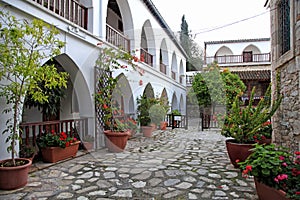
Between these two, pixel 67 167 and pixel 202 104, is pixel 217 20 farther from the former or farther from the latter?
pixel 202 104

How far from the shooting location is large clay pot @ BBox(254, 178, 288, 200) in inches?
93.0

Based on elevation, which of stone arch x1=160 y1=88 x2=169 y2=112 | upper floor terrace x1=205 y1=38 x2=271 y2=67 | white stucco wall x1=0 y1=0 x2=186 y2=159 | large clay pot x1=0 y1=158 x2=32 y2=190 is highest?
upper floor terrace x1=205 y1=38 x2=271 y2=67

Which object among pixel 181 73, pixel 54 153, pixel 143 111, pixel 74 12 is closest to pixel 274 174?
pixel 54 153

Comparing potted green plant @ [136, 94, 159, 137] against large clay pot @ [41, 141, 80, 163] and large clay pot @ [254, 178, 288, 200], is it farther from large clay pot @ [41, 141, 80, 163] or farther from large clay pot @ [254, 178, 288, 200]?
large clay pot @ [254, 178, 288, 200]

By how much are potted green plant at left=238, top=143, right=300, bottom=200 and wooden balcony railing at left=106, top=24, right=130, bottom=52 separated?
505 cm

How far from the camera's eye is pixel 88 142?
5641 millimetres

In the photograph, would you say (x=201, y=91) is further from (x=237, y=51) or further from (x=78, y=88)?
(x=237, y=51)

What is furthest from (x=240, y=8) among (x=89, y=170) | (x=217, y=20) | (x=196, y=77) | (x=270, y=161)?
(x=196, y=77)

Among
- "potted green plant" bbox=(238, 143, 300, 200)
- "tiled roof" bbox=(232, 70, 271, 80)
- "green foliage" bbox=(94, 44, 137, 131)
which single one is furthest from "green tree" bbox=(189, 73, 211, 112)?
"potted green plant" bbox=(238, 143, 300, 200)

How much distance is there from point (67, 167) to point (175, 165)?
2.00 m

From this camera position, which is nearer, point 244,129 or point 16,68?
point 16,68

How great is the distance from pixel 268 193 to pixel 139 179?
1839 millimetres

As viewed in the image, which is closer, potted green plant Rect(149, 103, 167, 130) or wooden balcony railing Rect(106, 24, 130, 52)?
wooden balcony railing Rect(106, 24, 130, 52)

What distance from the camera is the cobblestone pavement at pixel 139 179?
3.01 meters
